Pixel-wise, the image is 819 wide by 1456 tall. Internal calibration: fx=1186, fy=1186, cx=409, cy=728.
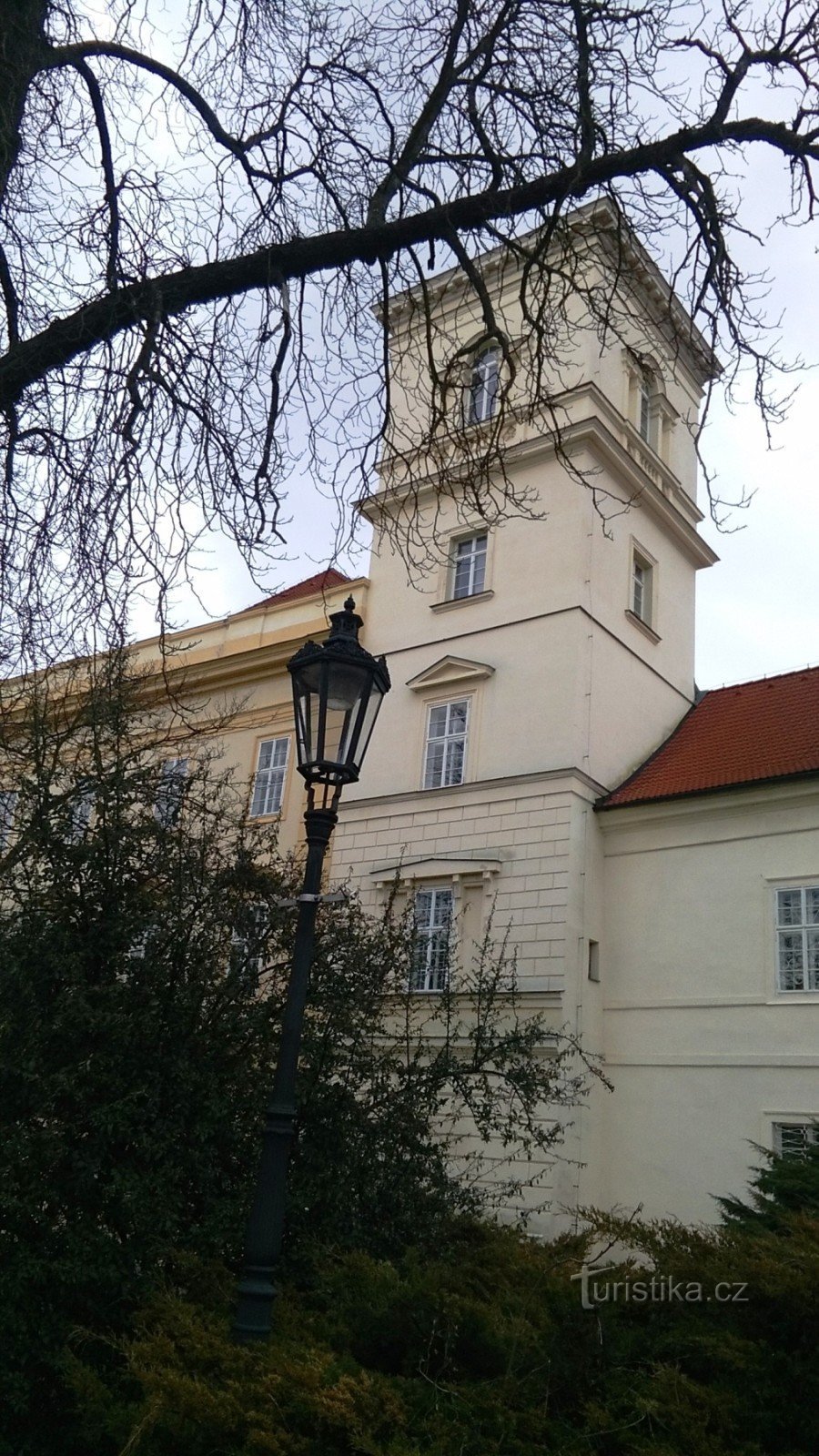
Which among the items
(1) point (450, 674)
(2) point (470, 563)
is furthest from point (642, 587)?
(1) point (450, 674)

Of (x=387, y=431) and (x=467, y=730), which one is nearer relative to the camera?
(x=387, y=431)

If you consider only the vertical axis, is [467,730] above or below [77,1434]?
above

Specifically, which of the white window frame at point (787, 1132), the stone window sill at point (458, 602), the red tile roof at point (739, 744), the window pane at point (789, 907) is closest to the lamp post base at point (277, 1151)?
the white window frame at point (787, 1132)

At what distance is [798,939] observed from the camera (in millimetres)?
16109

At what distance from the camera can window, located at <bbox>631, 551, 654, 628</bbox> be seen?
21453 millimetres

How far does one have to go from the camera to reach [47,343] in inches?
244

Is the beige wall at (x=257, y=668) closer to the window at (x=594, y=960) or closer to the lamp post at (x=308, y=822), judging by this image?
the window at (x=594, y=960)

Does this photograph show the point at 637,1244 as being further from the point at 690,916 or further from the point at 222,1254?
the point at 690,916

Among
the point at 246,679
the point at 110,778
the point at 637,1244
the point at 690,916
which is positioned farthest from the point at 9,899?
the point at 246,679

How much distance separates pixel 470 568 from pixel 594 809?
5.32 m

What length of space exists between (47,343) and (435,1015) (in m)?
5.90

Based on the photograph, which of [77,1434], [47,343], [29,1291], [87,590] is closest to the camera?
[77,1434]

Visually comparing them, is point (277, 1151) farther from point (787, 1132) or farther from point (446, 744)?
point (446, 744)

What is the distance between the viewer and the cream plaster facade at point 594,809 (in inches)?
640
